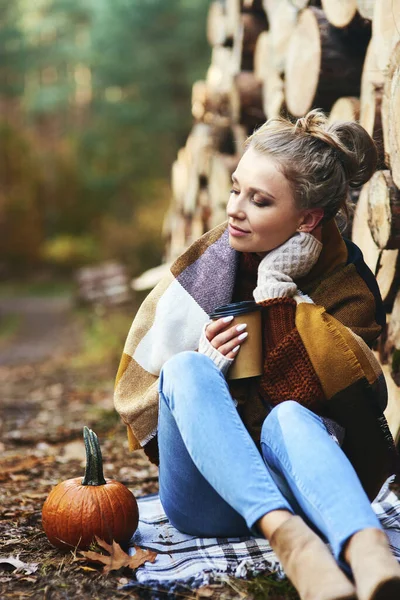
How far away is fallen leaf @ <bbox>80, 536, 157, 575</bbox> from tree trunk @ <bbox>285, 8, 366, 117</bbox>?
6.94ft

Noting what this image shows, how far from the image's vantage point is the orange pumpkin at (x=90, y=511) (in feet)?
6.70

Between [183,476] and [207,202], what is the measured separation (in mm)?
3698

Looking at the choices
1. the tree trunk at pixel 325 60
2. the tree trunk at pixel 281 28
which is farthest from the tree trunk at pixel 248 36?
the tree trunk at pixel 325 60

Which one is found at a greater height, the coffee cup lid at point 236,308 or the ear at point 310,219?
the ear at point 310,219

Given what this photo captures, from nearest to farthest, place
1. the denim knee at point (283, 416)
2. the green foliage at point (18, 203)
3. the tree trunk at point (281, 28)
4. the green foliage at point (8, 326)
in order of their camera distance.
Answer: the denim knee at point (283, 416) < the tree trunk at point (281, 28) < the green foliage at point (8, 326) < the green foliage at point (18, 203)

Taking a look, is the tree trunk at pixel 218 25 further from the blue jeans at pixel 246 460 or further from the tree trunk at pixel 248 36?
the blue jeans at pixel 246 460

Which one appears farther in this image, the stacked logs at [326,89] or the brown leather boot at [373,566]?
the stacked logs at [326,89]

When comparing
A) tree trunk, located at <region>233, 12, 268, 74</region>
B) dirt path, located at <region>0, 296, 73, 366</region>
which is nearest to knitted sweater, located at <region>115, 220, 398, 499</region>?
tree trunk, located at <region>233, 12, 268, 74</region>

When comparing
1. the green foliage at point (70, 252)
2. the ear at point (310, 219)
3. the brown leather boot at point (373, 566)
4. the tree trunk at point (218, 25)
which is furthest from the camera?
the green foliage at point (70, 252)

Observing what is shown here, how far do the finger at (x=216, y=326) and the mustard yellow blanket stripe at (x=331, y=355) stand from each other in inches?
7.7

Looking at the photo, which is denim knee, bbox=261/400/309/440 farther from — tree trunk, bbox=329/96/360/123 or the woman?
tree trunk, bbox=329/96/360/123

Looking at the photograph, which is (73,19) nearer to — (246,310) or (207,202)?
(207,202)

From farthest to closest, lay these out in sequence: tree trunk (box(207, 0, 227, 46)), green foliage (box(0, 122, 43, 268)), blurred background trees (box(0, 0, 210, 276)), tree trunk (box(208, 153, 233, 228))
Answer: green foliage (box(0, 122, 43, 268)), blurred background trees (box(0, 0, 210, 276)), tree trunk (box(207, 0, 227, 46)), tree trunk (box(208, 153, 233, 228))

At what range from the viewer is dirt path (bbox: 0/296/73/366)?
7.53m
